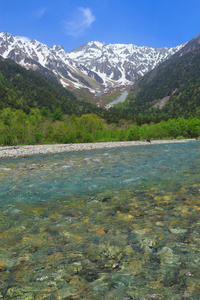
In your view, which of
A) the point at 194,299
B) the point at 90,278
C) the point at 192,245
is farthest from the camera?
the point at 192,245

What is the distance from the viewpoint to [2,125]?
69.2m

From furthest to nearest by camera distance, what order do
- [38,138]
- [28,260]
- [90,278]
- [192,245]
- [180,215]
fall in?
[38,138] < [180,215] < [192,245] < [28,260] < [90,278]

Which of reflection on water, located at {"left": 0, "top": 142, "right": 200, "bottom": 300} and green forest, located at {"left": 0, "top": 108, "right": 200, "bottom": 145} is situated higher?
green forest, located at {"left": 0, "top": 108, "right": 200, "bottom": 145}

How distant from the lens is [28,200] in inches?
408

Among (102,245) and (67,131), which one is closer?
(102,245)

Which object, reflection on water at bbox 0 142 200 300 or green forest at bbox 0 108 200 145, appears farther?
green forest at bbox 0 108 200 145

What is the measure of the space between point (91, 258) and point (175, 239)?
2.57 meters

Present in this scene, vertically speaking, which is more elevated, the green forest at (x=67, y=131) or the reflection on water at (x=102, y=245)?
the green forest at (x=67, y=131)

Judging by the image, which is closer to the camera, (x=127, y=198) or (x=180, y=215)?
(x=180, y=215)

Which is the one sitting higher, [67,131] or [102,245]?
[67,131]

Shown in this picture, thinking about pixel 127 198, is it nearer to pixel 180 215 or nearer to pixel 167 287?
pixel 180 215

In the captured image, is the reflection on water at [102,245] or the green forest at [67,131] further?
the green forest at [67,131]

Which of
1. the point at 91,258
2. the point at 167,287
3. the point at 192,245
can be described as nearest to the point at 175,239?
Result: the point at 192,245

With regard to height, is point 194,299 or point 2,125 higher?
point 2,125
